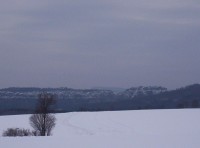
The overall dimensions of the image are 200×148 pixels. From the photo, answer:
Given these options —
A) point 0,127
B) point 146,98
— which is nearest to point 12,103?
point 146,98

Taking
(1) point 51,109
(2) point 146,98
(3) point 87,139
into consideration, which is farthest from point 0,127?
(2) point 146,98

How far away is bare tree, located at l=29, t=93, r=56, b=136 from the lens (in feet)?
125

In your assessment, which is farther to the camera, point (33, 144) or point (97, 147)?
point (33, 144)

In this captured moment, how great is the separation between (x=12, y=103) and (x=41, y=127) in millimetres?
58657

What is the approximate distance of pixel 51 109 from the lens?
39.5 m

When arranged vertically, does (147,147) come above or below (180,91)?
below

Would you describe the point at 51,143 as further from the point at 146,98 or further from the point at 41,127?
the point at 146,98

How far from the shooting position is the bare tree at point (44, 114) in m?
38.1

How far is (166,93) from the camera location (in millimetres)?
112875

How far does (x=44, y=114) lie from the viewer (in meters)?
38.5

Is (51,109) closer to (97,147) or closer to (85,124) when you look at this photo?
(85,124)

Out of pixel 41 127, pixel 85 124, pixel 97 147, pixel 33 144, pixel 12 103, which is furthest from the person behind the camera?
pixel 12 103

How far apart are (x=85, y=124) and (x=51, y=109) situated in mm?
3882

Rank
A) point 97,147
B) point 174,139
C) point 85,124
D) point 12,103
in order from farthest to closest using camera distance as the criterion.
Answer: point 12,103 < point 85,124 < point 174,139 < point 97,147
